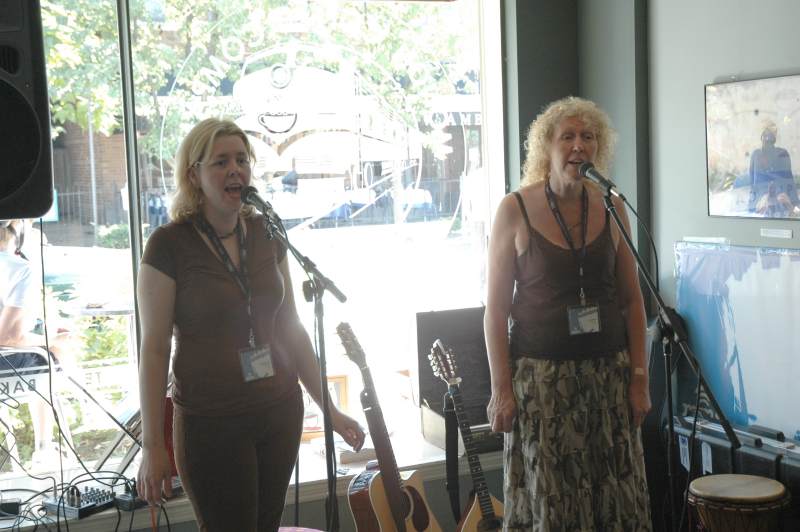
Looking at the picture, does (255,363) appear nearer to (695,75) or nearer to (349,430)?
(349,430)

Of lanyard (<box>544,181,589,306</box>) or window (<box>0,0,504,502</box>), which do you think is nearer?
lanyard (<box>544,181,589,306</box>)

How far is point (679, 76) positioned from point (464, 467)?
6.19ft

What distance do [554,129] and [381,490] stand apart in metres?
1.36

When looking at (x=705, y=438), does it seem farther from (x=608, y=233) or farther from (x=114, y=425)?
(x=114, y=425)

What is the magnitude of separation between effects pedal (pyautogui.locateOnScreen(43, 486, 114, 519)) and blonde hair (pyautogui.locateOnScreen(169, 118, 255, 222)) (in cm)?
156

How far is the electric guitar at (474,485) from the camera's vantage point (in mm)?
3135

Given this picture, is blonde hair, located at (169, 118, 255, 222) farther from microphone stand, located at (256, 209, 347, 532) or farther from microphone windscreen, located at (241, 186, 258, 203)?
microphone stand, located at (256, 209, 347, 532)

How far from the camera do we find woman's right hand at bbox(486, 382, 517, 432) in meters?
2.64

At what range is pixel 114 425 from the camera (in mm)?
3838

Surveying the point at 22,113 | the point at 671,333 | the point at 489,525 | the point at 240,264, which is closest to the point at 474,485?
the point at 489,525

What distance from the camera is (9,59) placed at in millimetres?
1923

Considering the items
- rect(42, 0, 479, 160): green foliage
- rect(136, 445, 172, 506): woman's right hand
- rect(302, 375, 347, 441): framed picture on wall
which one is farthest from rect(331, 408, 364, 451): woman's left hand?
rect(42, 0, 479, 160): green foliage

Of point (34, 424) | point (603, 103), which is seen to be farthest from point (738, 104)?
point (34, 424)

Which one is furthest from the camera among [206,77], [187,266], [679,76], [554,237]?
[206,77]
